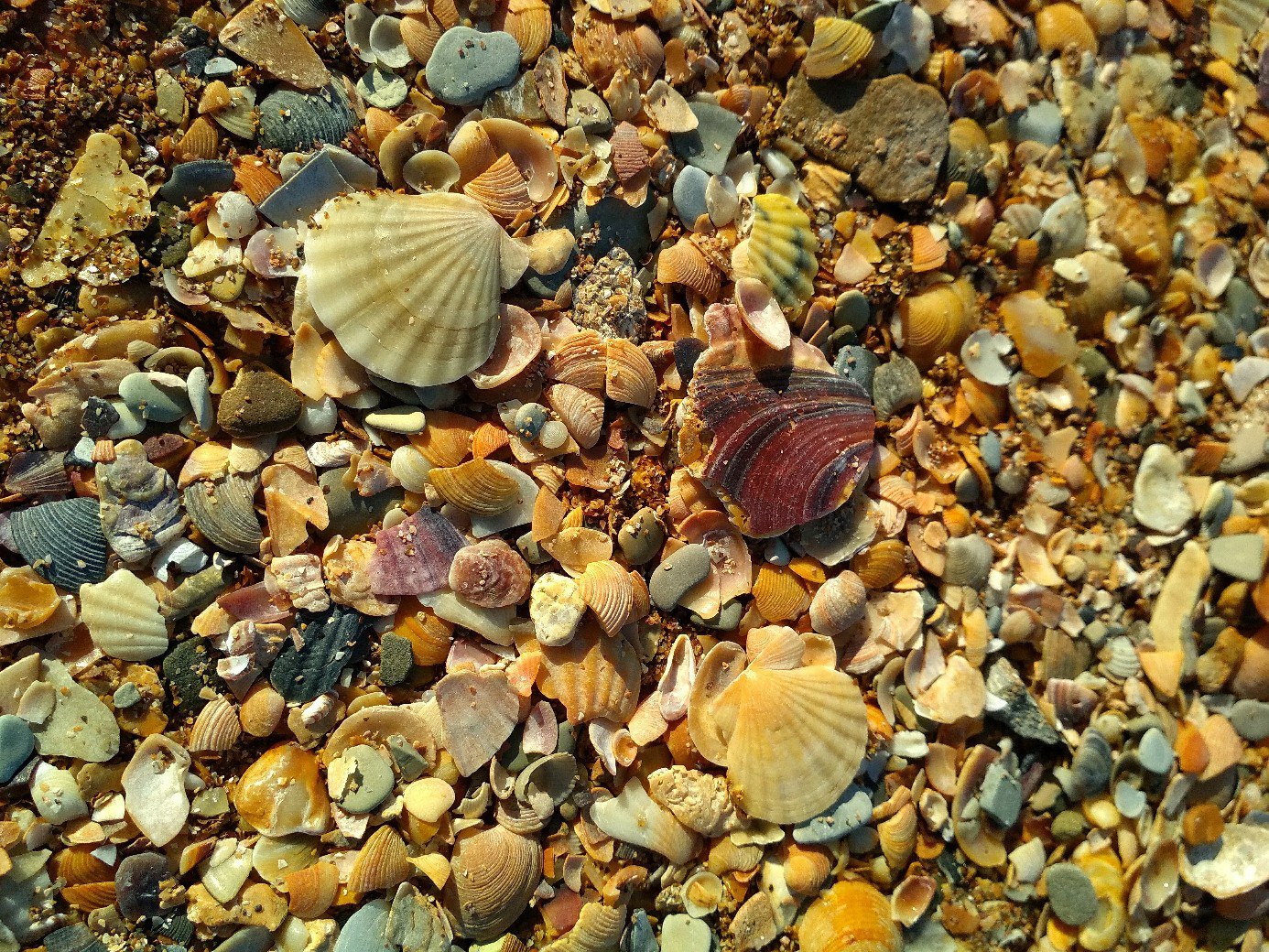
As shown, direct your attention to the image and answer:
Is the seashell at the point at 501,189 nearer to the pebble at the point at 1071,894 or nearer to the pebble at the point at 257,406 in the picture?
the pebble at the point at 257,406

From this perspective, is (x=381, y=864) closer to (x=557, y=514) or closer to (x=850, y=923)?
(x=557, y=514)

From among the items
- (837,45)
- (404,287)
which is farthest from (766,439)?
(837,45)

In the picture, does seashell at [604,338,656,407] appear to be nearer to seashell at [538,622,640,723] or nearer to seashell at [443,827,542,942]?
seashell at [538,622,640,723]

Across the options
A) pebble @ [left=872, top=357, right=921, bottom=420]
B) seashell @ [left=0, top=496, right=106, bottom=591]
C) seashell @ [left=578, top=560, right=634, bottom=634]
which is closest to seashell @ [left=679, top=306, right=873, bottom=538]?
pebble @ [left=872, top=357, right=921, bottom=420]

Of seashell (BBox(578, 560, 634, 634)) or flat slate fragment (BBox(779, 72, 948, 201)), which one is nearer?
seashell (BBox(578, 560, 634, 634))

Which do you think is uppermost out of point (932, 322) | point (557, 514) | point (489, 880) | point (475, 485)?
point (932, 322)

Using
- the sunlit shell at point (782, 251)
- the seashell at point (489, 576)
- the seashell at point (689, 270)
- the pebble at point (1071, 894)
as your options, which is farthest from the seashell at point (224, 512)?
the pebble at point (1071, 894)
